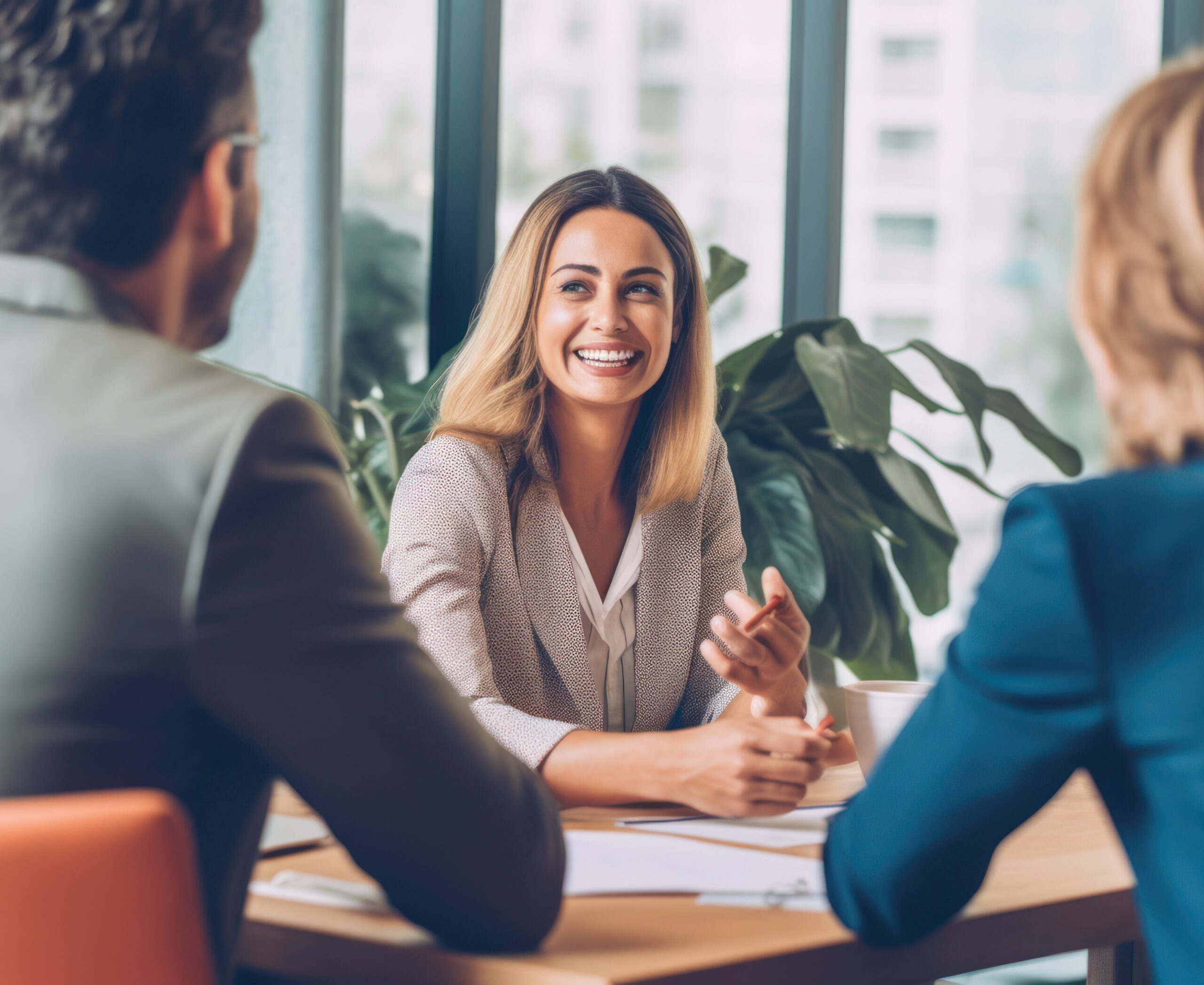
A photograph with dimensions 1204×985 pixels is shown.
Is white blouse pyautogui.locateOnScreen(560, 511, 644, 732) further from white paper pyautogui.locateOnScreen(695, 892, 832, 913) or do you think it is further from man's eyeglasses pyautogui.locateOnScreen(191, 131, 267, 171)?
man's eyeglasses pyautogui.locateOnScreen(191, 131, 267, 171)

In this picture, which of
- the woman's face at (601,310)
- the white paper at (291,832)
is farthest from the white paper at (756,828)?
the woman's face at (601,310)

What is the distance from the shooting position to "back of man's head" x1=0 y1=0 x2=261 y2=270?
0.75 meters

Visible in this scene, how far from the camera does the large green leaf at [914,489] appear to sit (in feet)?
7.61

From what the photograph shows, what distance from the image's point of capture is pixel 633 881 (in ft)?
3.36

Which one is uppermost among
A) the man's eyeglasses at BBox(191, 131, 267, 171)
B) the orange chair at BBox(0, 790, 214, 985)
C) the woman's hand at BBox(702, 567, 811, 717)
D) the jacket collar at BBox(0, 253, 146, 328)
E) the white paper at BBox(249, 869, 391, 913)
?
the man's eyeglasses at BBox(191, 131, 267, 171)

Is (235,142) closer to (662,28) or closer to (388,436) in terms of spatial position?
(388,436)

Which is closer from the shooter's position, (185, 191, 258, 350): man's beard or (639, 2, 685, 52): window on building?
(185, 191, 258, 350): man's beard

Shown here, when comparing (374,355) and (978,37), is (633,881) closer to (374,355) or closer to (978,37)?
(374,355)

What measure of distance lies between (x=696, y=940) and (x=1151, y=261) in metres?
0.53

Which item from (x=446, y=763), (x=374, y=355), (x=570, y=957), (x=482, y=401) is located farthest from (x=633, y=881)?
(x=374, y=355)

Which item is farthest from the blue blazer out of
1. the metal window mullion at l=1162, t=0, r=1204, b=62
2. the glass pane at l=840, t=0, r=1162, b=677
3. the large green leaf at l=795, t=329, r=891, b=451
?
the metal window mullion at l=1162, t=0, r=1204, b=62

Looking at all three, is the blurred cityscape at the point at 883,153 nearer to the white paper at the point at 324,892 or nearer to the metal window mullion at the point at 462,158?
the metal window mullion at the point at 462,158

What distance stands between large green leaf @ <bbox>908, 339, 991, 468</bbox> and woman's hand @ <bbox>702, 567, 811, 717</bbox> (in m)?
0.93

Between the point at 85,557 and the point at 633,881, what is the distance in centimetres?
53
